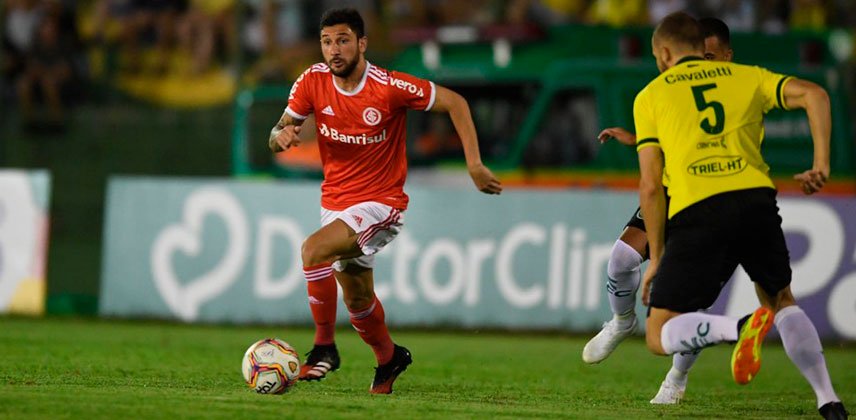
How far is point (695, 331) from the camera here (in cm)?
689

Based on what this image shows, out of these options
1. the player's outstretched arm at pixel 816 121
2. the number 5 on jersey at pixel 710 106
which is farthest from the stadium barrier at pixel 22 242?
the player's outstretched arm at pixel 816 121

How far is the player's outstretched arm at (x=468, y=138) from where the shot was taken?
7.85 metres

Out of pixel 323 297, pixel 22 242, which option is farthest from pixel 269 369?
pixel 22 242

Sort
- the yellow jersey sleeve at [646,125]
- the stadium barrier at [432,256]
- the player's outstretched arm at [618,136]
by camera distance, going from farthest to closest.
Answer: the stadium barrier at [432,256]
the player's outstretched arm at [618,136]
the yellow jersey sleeve at [646,125]

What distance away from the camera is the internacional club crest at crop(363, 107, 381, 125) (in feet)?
27.2

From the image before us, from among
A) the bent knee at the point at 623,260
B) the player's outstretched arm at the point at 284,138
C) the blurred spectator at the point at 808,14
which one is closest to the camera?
the player's outstretched arm at the point at 284,138

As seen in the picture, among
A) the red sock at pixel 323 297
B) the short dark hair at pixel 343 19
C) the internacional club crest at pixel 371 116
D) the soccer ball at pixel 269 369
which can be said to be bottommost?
the soccer ball at pixel 269 369

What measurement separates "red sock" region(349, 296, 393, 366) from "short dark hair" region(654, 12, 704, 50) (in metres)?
2.42

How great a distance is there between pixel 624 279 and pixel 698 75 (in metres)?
1.65

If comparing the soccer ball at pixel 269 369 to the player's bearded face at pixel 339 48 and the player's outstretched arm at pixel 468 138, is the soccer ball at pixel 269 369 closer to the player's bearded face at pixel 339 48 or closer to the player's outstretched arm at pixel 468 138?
the player's outstretched arm at pixel 468 138

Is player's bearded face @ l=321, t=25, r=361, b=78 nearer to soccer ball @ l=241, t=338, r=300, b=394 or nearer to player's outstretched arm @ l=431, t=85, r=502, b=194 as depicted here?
player's outstretched arm @ l=431, t=85, r=502, b=194

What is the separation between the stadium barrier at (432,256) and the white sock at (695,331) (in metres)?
6.16

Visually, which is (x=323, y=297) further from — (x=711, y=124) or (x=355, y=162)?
(x=711, y=124)

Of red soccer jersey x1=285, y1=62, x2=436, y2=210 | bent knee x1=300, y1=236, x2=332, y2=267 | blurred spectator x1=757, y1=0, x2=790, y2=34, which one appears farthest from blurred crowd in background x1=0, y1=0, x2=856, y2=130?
bent knee x1=300, y1=236, x2=332, y2=267
